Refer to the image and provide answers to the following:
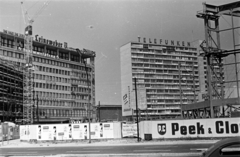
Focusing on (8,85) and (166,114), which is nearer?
(8,85)

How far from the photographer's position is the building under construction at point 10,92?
6894 cm

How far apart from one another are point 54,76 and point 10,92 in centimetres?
2631

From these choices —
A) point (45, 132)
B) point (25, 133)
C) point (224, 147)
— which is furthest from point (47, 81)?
point (224, 147)

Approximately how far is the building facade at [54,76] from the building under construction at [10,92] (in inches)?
282

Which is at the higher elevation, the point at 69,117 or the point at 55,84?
the point at 55,84

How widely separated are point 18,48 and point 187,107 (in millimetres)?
58227

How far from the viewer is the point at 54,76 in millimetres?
98562

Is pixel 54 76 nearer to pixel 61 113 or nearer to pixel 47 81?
pixel 47 81

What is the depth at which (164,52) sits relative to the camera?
105m

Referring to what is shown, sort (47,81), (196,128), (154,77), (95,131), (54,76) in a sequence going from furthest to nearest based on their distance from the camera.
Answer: (154,77) → (54,76) → (47,81) → (95,131) → (196,128)

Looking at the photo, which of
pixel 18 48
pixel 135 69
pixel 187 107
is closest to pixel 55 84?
pixel 18 48

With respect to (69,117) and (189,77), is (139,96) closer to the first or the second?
(189,77)

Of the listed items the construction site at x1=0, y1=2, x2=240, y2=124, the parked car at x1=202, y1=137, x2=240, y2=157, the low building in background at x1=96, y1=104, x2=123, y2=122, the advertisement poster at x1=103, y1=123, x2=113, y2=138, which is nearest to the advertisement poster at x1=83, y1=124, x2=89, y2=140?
the advertisement poster at x1=103, y1=123, x2=113, y2=138

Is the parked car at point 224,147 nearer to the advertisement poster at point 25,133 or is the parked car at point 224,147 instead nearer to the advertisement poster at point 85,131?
the advertisement poster at point 85,131
